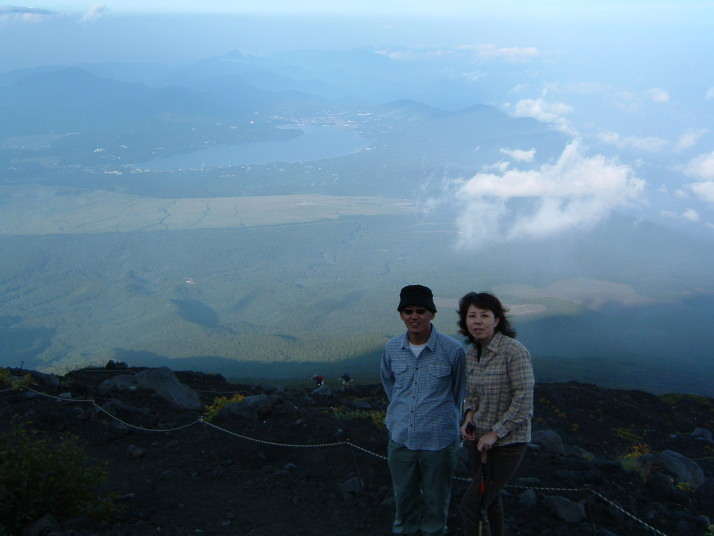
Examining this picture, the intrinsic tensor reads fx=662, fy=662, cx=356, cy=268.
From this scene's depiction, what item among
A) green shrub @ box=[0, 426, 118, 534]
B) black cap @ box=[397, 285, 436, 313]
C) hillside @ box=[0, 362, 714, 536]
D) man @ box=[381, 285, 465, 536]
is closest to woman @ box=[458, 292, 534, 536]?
man @ box=[381, 285, 465, 536]

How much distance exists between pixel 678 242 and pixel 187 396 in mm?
157780

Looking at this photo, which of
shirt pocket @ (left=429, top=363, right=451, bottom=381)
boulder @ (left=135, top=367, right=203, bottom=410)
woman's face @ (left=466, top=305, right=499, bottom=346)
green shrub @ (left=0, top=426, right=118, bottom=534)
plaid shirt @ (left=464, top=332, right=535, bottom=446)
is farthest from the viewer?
boulder @ (left=135, top=367, right=203, bottom=410)

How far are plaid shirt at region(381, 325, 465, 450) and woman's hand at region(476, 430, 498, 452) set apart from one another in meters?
0.27

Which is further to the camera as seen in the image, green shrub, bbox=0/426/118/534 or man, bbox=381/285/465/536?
green shrub, bbox=0/426/118/534

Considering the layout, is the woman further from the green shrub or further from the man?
the green shrub

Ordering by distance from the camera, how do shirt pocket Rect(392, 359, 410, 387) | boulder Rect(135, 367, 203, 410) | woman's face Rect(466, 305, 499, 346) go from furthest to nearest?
boulder Rect(135, 367, 203, 410)
shirt pocket Rect(392, 359, 410, 387)
woman's face Rect(466, 305, 499, 346)

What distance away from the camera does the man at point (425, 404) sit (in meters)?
4.69

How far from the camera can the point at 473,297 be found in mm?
4703

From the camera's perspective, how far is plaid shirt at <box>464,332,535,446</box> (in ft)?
14.6

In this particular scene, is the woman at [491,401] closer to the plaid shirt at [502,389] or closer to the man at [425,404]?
the plaid shirt at [502,389]

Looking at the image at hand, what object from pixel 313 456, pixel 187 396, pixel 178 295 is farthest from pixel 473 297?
pixel 178 295

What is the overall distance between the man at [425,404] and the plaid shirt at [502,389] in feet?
0.39

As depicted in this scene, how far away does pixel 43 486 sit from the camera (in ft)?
19.1

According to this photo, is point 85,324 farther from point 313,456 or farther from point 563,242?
point 563,242
